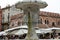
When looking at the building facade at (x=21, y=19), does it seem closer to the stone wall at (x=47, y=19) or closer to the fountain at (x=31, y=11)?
the stone wall at (x=47, y=19)

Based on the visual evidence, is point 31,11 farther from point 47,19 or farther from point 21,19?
point 47,19

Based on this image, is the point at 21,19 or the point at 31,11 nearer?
the point at 31,11

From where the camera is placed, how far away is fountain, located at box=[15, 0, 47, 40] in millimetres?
11546

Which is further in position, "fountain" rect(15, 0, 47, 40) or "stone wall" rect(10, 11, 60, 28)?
"stone wall" rect(10, 11, 60, 28)

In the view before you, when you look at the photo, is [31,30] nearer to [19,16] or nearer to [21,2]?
[21,2]

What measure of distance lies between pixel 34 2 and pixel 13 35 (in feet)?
32.9

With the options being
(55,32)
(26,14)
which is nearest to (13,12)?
(55,32)

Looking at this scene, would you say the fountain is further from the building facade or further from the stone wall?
the stone wall

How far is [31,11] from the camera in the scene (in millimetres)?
12023

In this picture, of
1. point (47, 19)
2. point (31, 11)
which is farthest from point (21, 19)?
point (31, 11)

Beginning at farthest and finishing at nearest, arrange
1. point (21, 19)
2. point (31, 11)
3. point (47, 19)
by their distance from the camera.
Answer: point (47, 19), point (21, 19), point (31, 11)

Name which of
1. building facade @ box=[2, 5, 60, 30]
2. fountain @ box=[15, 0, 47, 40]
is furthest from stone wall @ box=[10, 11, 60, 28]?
fountain @ box=[15, 0, 47, 40]

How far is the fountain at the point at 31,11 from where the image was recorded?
11.5 metres

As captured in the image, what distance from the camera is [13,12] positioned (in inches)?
1757
